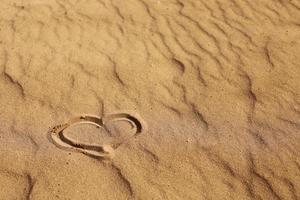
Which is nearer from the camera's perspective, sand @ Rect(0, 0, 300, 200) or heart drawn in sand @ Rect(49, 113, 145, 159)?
sand @ Rect(0, 0, 300, 200)

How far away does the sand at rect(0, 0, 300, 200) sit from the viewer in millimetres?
3260

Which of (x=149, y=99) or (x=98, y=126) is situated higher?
(x=149, y=99)

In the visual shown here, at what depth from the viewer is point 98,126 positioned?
147 inches

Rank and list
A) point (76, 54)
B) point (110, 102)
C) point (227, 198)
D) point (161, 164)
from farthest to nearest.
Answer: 1. point (76, 54)
2. point (110, 102)
3. point (161, 164)
4. point (227, 198)

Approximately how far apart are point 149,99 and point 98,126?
601 mm

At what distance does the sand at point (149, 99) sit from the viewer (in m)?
3.26

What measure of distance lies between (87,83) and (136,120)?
75cm

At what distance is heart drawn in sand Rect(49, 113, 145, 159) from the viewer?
11.4 ft

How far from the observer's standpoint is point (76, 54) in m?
4.58

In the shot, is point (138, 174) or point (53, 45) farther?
point (53, 45)

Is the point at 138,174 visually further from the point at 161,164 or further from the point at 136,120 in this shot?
the point at 136,120

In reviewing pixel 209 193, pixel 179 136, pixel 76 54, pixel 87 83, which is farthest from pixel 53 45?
pixel 209 193

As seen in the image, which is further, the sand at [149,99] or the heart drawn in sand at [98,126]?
the heart drawn in sand at [98,126]

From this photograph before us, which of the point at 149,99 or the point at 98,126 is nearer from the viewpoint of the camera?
the point at 98,126
